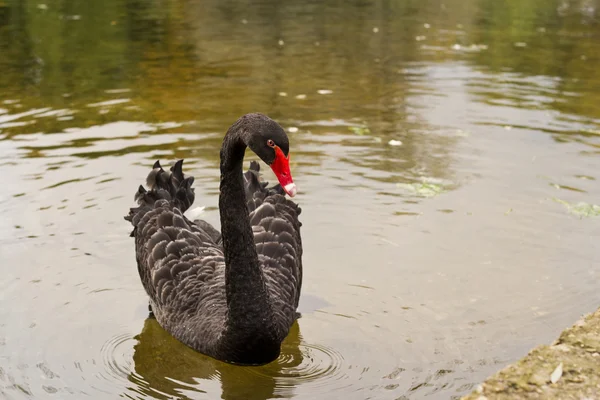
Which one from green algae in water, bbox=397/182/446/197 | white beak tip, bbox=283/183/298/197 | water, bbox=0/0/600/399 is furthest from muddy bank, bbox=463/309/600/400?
green algae in water, bbox=397/182/446/197

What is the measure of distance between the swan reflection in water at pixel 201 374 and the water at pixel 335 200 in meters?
0.01

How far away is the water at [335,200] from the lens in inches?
157

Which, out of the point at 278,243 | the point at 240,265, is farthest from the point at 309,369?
the point at 278,243

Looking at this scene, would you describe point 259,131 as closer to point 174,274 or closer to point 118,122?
point 174,274

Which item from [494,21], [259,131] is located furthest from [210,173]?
[494,21]

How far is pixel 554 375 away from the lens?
9.22 ft

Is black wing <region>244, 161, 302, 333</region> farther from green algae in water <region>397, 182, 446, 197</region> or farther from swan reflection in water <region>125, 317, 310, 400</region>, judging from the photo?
green algae in water <region>397, 182, 446, 197</region>

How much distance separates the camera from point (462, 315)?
4.41 meters

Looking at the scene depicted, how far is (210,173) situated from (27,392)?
3064 millimetres

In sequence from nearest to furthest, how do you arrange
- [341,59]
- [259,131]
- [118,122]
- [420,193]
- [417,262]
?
[259,131] < [417,262] < [420,193] < [118,122] < [341,59]

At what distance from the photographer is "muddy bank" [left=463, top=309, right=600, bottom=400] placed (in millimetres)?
2727

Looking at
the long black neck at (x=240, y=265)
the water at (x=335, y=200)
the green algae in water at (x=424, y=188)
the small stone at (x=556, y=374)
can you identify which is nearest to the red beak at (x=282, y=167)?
the long black neck at (x=240, y=265)

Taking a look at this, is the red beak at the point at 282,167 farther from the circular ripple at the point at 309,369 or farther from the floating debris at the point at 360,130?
Answer: the floating debris at the point at 360,130

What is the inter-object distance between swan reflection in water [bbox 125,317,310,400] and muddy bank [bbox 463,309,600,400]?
3.99ft
